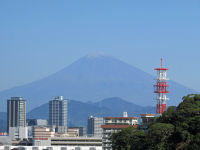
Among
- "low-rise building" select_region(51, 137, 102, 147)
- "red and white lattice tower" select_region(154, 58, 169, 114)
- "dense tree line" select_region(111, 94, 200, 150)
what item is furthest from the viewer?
"low-rise building" select_region(51, 137, 102, 147)

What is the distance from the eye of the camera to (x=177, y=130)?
2569 inches

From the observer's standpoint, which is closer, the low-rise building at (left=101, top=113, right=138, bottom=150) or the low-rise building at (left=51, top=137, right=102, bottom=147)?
the low-rise building at (left=101, top=113, right=138, bottom=150)

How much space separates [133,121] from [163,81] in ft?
43.7

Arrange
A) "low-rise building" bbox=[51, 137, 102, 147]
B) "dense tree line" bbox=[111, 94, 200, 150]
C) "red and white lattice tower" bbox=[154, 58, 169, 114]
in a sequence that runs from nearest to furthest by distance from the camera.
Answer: "dense tree line" bbox=[111, 94, 200, 150] → "red and white lattice tower" bbox=[154, 58, 169, 114] → "low-rise building" bbox=[51, 137, 102, 147]

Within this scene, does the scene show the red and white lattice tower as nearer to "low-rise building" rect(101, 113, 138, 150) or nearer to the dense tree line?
"low-rise building" rect(101, 113, 138, 150)

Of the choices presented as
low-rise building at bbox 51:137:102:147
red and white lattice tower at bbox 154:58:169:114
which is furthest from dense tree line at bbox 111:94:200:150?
low-rise building at bbox 51:137:102:147

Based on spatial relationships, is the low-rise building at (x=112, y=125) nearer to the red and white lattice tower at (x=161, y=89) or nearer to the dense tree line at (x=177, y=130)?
the red and white lattice tower at (x=161, y=89)

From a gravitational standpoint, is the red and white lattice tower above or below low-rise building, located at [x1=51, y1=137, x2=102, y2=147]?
above

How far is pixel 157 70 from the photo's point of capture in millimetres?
130125

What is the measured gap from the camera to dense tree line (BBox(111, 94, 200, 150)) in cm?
6373

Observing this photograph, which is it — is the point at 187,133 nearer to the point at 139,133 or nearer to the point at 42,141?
the point at 139,133

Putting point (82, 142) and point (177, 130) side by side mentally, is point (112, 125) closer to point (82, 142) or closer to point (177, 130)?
point (82, 142)

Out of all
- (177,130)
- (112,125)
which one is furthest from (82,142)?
(177,130)

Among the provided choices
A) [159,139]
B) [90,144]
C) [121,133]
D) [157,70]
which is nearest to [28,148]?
[90,144]
